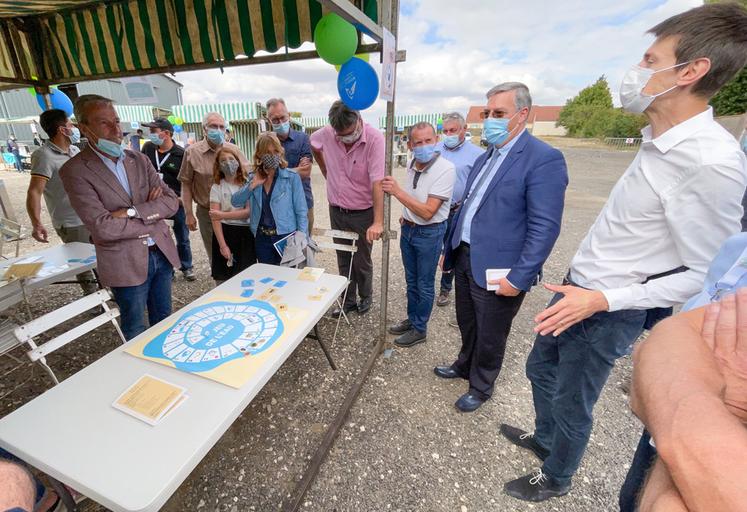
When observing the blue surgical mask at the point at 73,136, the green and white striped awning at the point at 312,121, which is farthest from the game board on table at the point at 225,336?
the green and white striped awning at the point at 312,121

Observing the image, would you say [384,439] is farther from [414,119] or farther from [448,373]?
[414,119]

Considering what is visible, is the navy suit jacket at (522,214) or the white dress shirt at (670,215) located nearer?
the white dress shirt at (670,215)

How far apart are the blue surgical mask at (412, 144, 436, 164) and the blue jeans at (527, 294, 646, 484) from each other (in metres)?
1.65

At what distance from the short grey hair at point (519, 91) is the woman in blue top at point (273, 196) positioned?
1800 mm

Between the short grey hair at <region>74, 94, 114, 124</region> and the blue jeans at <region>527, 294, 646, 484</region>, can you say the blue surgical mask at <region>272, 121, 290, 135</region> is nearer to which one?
the short grey hair at <region>74, 94, 114, 124</region>

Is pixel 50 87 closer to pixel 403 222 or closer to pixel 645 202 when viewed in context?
pixel 403 222

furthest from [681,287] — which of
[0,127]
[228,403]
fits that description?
[0,127]

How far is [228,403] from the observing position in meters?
1.30

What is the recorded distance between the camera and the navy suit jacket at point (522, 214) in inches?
67.1

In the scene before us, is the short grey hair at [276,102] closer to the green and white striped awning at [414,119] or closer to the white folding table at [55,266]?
the white folding table at [55,266]

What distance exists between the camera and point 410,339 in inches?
125

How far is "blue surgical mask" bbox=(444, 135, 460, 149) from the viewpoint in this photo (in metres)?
3.67

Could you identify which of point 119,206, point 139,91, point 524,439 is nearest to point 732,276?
point 524,439

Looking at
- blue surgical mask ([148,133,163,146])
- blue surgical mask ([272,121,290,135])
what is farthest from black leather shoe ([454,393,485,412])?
blue surgical mask ([148,133,163,146])
